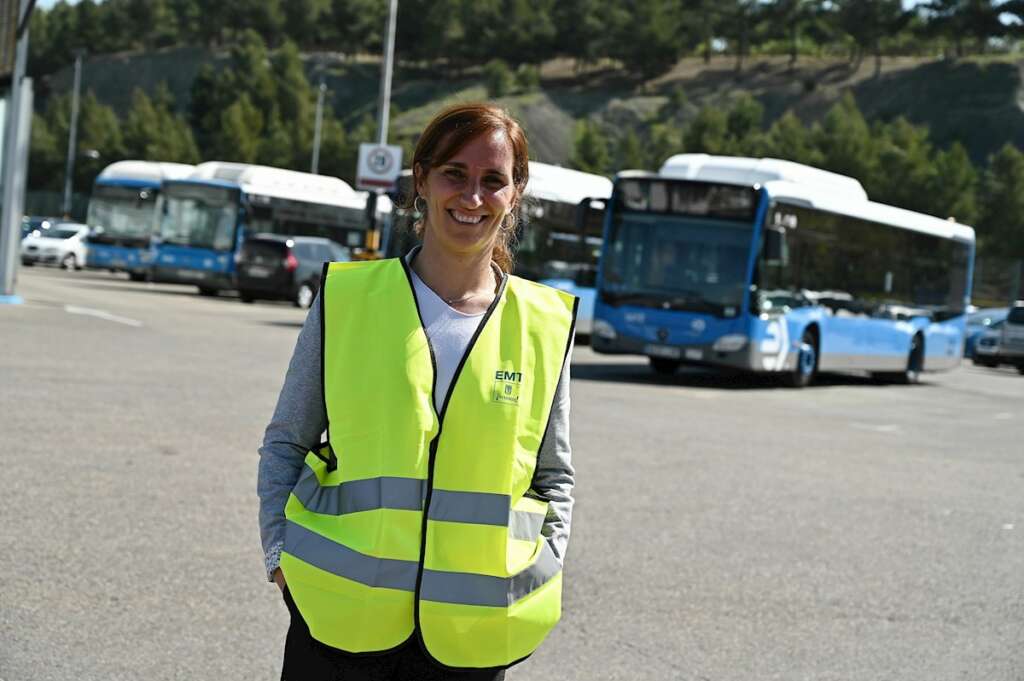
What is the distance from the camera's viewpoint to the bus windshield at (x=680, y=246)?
20.8 m

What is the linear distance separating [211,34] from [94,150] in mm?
78940

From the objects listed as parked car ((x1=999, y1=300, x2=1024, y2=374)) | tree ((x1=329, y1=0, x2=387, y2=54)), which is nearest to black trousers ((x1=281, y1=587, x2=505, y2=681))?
parked car ((x1=999, y1=300, x2=1024, y2=374))

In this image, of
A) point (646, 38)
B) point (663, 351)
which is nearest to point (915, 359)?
point (663, 351)

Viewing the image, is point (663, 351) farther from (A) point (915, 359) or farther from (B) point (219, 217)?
(B) point (219, 217)

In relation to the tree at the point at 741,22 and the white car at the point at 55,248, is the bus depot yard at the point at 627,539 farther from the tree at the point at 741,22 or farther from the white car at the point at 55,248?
the tree at the point at 741,22

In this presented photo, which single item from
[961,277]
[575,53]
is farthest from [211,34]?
[961,277]

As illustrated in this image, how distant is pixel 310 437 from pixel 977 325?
138ft

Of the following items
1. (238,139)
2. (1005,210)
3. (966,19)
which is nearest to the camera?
(1005,210)

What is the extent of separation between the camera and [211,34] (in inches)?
7470

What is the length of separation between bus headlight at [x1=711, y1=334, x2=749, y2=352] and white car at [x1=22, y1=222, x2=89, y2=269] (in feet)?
112

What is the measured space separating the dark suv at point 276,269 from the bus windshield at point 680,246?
14736 millimetres

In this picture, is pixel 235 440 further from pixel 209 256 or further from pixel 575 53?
pixel 575 53

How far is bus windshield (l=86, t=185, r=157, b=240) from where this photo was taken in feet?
146

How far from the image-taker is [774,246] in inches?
821
